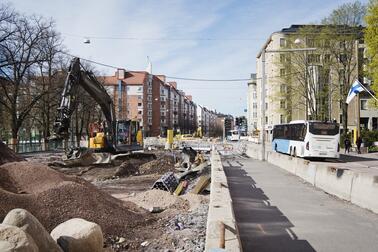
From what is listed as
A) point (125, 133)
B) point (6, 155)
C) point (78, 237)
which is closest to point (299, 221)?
point (78, 237)

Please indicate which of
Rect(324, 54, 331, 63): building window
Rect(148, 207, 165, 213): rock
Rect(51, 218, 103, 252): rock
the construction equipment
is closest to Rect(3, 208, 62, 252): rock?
Rect(51, 218, 103, 252): rock

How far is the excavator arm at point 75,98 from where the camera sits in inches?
814

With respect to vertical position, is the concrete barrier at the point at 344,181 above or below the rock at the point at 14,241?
below

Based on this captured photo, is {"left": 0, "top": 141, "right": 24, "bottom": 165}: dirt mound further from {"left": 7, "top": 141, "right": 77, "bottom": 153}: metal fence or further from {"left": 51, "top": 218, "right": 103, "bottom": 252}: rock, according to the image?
{"left": 7, "top": 141, "right": 77, "bottom": 153}: metal fence

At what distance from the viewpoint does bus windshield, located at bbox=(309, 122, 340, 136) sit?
1219 inches

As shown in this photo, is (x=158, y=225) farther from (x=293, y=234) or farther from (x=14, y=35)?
(x=14, y=35)

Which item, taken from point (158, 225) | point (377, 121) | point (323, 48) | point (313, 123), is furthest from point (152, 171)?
point (377, 121)

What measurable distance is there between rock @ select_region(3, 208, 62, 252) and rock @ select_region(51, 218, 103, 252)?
27 centimetres

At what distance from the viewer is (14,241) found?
4.72 m

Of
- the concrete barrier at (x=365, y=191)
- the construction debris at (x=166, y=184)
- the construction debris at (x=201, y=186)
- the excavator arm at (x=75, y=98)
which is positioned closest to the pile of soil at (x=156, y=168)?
the excavator arm at (x=75, y=98)

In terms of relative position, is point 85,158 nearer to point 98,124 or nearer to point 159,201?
point 98,124

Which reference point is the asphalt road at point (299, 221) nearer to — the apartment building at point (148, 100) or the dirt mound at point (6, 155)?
the dirt mound at point (6, 155)

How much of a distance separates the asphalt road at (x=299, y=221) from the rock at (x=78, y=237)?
2645 mm

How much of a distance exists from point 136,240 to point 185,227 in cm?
121
